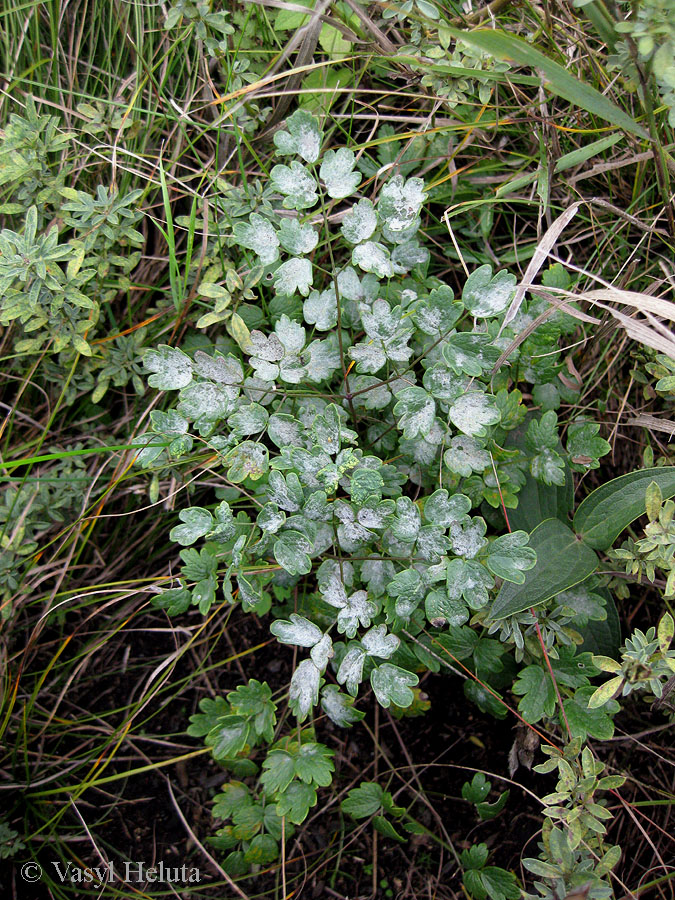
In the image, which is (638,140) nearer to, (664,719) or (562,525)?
(562,525)

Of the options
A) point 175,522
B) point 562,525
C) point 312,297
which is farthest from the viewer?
point 175,522

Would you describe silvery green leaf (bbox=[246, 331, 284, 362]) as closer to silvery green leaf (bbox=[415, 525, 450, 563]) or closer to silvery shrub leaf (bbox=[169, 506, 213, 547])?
silvery shrub leaf (bbox=[169, 506, 213, 547])

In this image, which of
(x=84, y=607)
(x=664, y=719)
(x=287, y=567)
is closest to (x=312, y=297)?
(x=287, y=567)

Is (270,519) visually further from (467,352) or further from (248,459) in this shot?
(467,352)

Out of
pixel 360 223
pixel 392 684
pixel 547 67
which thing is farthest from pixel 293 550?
pixel 547 67

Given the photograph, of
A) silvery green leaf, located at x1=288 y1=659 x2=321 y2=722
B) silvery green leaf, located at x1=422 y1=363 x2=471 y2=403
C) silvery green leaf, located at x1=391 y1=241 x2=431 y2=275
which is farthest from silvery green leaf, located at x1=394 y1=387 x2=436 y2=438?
silvery green leaf, located at x1=288 y1=659 x2=321 y2=722

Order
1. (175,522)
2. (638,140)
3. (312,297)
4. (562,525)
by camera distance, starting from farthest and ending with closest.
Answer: (175,522) < (638,140) < (562,525) < (312,297)

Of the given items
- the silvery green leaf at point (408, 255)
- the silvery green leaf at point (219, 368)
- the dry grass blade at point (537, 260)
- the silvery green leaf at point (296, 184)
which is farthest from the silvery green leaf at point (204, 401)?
the dry grass blade at point (537, 260)
